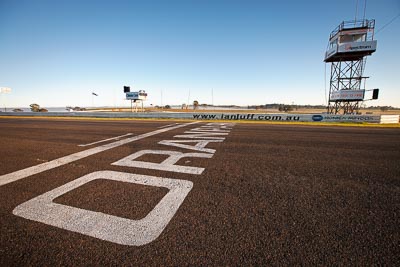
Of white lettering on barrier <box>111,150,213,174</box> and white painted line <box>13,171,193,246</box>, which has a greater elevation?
white lettering on barrier <box>111,150,213,174</box>

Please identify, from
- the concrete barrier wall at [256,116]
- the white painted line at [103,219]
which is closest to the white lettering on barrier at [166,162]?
the white painted line at [103,219]

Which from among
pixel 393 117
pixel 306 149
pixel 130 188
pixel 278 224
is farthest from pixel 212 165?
pixel 393 117

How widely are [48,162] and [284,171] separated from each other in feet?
17.0

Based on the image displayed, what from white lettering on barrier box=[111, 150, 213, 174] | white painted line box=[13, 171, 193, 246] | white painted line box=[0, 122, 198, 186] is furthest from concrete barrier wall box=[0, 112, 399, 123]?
white painted line box=[13, 171, 193, 246]

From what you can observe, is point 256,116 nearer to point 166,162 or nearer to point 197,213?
point 166,162

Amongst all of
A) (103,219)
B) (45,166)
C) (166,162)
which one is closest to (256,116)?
(166,162)

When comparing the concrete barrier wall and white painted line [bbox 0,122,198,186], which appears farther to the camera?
the concrete barrier wall

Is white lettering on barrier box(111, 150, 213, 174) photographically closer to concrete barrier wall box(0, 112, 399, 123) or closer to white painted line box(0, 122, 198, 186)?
white painted line box(0, 122, 198, 186)

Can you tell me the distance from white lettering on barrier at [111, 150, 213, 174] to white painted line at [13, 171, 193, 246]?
2.88ft

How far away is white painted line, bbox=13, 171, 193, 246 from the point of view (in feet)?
5.68

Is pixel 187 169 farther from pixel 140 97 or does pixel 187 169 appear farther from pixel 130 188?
pixel 140 97

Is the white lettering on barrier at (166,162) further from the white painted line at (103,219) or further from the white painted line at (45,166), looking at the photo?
the white painted line at (45,166)

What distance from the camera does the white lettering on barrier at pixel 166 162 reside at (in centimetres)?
355

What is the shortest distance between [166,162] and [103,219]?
2.05 meters
